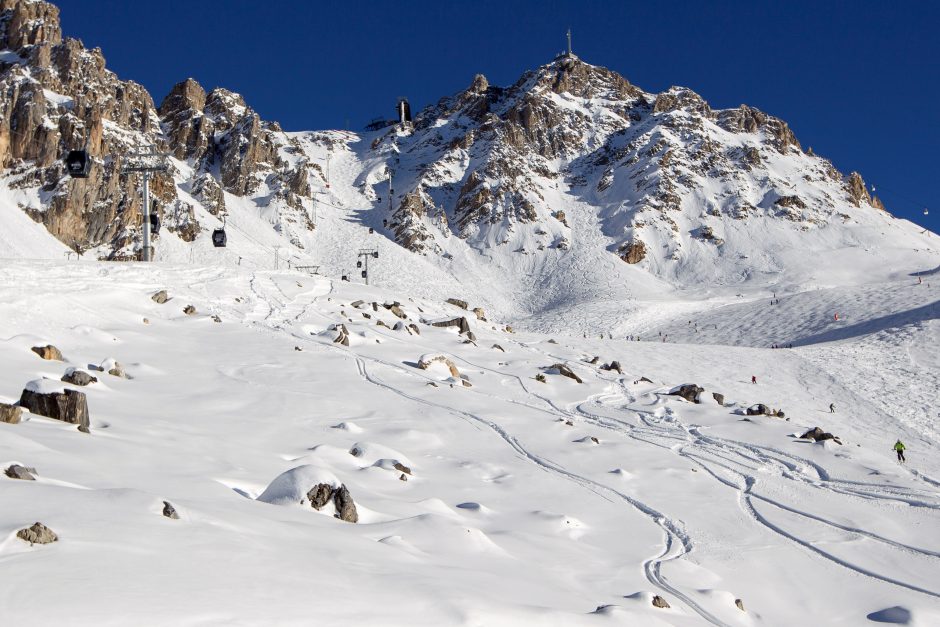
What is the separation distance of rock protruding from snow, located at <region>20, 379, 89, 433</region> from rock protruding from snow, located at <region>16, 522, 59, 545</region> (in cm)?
621

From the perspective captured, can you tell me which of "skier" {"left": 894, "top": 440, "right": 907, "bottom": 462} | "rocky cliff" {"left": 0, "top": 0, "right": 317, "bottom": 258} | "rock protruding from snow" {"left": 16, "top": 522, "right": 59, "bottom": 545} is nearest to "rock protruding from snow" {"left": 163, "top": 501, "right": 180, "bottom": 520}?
"rock protruding from snow" {"left": 16, "top": 522, "right": 59, "bottom": 545}

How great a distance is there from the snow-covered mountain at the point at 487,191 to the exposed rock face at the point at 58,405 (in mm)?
63053

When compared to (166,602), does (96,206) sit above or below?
above

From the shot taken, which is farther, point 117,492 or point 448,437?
point 448,437

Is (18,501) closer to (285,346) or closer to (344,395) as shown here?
(344,395)

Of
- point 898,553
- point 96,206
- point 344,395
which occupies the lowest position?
point 898,553

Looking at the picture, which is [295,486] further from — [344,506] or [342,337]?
[342,337]

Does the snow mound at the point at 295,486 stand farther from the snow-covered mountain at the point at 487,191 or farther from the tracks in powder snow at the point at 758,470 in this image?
the snow-covered mountain at the point at 487,191

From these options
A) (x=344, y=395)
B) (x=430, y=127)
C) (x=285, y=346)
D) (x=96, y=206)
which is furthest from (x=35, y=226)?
(x=430, y=127)

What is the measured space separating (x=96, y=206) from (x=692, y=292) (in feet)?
234

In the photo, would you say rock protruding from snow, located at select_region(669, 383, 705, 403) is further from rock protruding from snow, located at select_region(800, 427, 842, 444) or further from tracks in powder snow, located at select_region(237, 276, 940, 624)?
rock protruding from snow, located at select_region(800, 427, 842, 444)

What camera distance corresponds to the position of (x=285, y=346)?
25078 millimetres

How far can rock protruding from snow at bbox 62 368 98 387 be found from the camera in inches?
553

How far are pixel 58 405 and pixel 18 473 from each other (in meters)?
4.39
